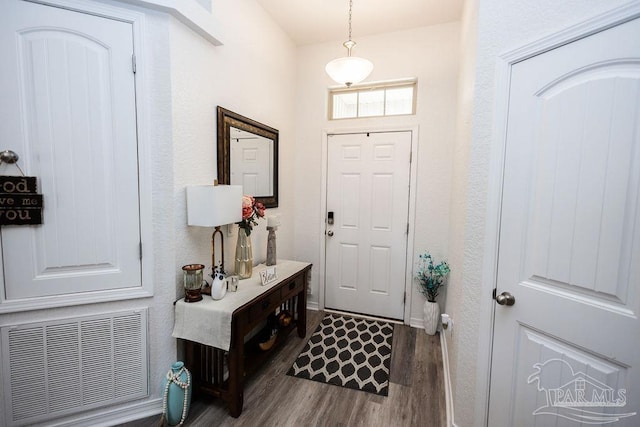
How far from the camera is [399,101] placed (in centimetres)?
289

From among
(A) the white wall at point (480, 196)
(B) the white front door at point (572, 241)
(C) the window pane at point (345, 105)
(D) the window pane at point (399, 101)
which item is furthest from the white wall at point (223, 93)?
(B) the white front door at point (572, 241)

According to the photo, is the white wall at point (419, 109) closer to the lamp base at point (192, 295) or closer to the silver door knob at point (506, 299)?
the silver door knob at point (506, 299)

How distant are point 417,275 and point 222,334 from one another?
81.7 inches

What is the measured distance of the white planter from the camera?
2668 mm

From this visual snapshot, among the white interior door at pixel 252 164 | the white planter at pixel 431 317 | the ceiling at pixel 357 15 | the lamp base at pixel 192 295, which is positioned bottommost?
the white planter at pixel 431 317

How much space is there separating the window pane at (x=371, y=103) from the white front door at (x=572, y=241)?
1.83 m

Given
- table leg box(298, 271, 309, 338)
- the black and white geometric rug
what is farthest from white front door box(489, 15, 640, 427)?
table leg box(298, 271, 309, 338)

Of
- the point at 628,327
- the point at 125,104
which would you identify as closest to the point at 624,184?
the point at 628,327

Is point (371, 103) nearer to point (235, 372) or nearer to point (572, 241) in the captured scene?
point (572, 241)

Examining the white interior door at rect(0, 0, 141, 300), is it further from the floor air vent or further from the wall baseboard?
the wall baseboard

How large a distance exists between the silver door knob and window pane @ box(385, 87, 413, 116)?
7.02ft

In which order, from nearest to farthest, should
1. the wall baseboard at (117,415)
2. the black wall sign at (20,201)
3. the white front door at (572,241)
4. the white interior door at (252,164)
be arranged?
1. the white front door at (572,241)
2. the black wall sign at (20,201)
3. the wall baseboard at (117,415)
4. the white interior door at (252,164)

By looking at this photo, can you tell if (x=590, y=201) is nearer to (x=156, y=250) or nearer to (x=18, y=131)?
(x=156, y=250)

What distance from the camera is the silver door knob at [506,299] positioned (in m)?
1.25
